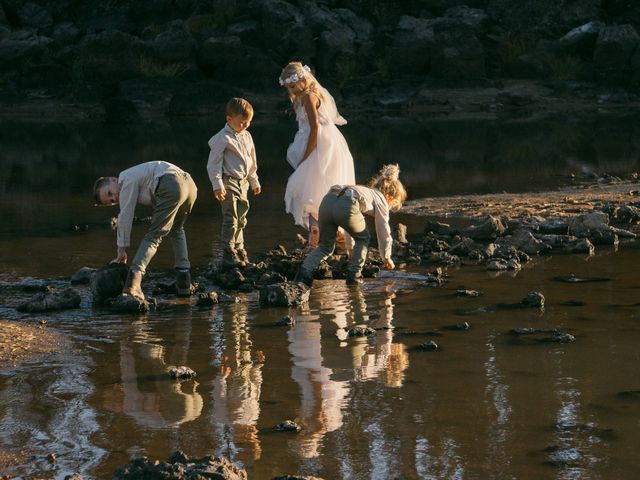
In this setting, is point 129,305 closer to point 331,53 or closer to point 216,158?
point 216,158

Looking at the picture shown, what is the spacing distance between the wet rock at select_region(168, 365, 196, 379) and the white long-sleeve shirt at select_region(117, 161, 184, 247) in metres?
2.05

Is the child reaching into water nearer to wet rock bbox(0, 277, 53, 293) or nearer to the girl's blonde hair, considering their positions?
the girl's blonde hair

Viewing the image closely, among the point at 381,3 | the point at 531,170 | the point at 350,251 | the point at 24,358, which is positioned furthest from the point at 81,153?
the point at 381,3

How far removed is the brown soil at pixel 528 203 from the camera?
475 inches

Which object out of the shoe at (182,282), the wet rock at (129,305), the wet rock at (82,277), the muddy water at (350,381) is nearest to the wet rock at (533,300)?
the muddy water at (350,381)

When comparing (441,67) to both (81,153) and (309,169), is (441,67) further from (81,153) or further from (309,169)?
(309,169)

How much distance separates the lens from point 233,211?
32.1 ft

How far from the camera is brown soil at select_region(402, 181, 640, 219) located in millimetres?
12055

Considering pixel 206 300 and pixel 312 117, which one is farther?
pixel 312 117

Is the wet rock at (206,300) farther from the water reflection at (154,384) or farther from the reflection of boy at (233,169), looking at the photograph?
the reflection of boy at (233,169)

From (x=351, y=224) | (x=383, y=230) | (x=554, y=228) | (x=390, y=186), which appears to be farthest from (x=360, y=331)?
(x=554, y=228)

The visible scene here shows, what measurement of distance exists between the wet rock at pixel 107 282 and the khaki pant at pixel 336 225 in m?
1.25

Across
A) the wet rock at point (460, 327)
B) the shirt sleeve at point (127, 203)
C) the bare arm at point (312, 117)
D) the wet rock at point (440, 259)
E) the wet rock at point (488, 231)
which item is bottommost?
the wet rock at point (460, 327)

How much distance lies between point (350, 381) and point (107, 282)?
8.80 feet
